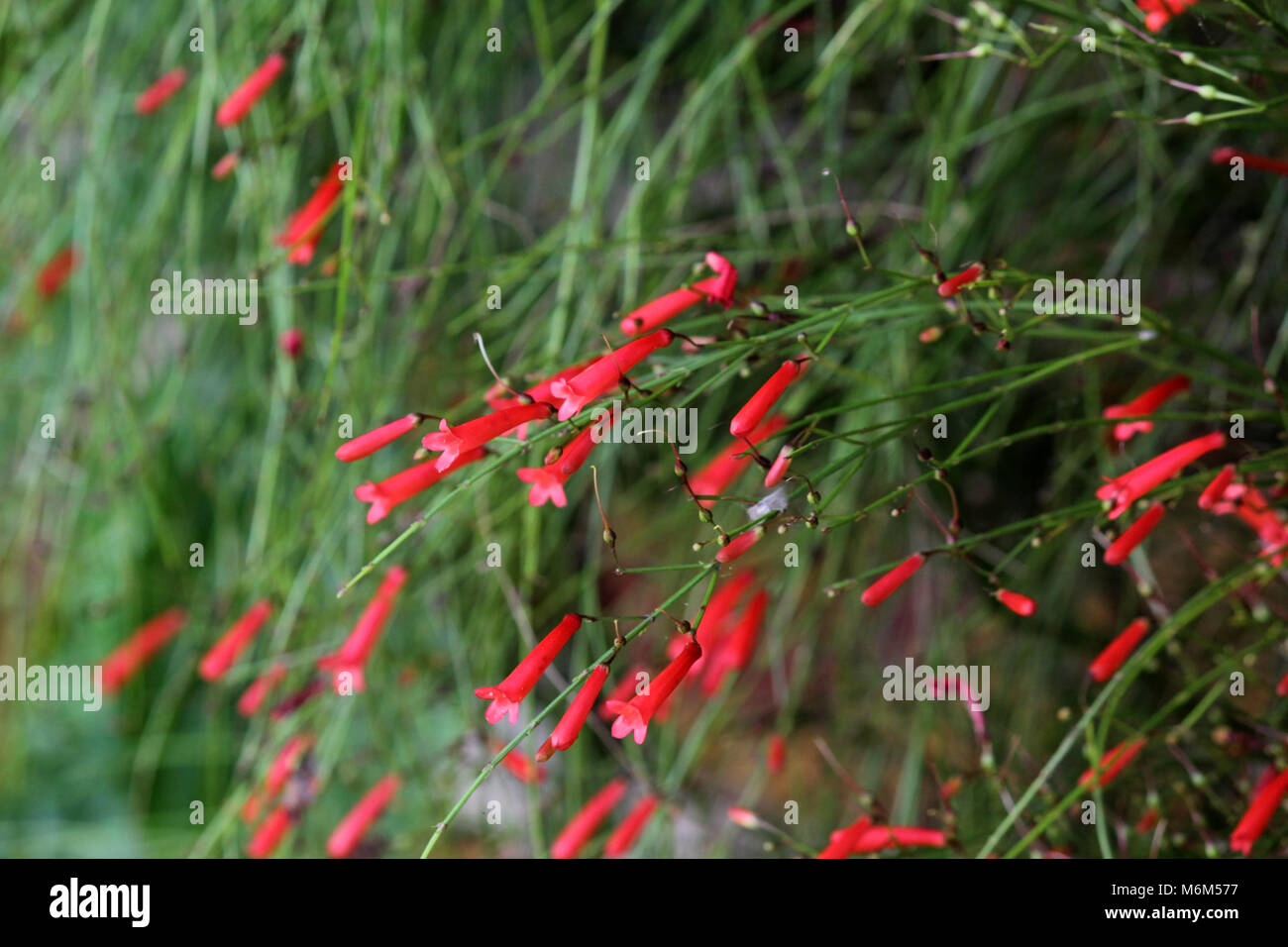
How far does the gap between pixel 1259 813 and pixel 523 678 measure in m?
0.60

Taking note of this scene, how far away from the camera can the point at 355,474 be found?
4.32 ft

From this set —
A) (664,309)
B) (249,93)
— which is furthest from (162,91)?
(664,309)

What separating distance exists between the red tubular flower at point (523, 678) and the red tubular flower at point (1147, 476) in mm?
409

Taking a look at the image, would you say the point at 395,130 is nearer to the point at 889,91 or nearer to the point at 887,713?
the point at 889,91

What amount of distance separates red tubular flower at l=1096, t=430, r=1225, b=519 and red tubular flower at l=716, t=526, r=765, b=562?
262mm

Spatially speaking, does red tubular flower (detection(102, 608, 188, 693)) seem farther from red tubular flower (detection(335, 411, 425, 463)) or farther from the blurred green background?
red tubular flower (detection(335, 411, 425, 463))

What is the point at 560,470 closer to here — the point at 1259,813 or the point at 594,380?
the point at 594,380

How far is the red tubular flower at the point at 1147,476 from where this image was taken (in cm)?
83

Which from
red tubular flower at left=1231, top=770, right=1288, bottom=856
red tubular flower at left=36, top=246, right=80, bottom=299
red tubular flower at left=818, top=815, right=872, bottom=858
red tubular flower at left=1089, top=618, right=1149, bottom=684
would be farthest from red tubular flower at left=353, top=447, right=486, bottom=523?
red tubular flower at left=36, top=246, right=80, bottom=299

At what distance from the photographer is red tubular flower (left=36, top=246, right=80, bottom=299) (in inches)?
63.9

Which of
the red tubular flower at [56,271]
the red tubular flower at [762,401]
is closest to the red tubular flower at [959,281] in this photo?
the red tubular flower at [762,401]

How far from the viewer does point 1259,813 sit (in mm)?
888
